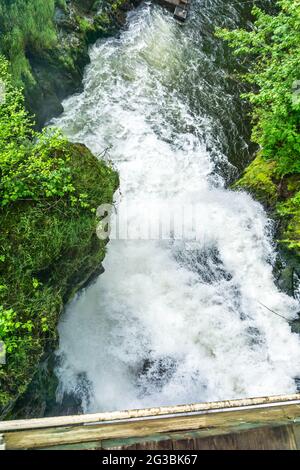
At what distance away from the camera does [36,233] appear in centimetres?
502

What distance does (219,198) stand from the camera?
919cm

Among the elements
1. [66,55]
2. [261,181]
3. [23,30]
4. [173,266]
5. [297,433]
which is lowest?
[173,266]

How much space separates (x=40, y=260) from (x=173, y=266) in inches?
143

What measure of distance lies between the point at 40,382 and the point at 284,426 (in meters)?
3.61

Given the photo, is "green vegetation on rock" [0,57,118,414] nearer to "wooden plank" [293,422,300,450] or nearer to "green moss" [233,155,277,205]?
"wooden plank" [293,422,300,450]

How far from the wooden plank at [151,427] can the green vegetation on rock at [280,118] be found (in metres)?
4.40

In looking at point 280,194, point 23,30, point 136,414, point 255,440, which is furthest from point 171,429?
point 23,30

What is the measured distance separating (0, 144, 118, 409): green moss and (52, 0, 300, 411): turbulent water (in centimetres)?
165

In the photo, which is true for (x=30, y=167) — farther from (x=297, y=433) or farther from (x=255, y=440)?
(x=297, y=433)

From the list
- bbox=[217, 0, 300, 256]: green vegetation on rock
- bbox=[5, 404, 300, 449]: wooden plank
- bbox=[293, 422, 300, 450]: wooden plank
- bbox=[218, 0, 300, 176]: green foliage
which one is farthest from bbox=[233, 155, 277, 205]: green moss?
bbox=[293, 422, 300, 450]: wooden plank

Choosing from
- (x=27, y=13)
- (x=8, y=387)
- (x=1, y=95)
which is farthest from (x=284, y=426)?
(x=27, y=13)

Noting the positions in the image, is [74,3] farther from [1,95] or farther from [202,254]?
[202,254]

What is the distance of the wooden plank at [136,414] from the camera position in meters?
3.57
